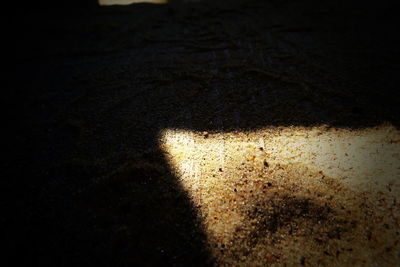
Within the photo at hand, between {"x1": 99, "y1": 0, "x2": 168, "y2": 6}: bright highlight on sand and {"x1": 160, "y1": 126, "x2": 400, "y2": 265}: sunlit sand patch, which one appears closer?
{"x1": 160, "y1": 126, "x2": 400, "y2": 265}: sunlit sand patch

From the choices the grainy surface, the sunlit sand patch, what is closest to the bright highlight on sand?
the grainy surface

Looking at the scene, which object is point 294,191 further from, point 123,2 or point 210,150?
point 123,2

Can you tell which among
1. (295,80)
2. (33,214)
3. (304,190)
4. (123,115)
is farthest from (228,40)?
(33,214)

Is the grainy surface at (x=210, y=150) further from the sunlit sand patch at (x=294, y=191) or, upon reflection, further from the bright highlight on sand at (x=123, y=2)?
the bright highlight on sand at (x=123, y=2)

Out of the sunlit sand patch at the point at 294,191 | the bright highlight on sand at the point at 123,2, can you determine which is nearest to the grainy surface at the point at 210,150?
the sunlit sand patch at the point at 294,191

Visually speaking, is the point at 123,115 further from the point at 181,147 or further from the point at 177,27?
the point at 177,27

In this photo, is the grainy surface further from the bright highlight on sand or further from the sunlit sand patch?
the bright highlight on sand

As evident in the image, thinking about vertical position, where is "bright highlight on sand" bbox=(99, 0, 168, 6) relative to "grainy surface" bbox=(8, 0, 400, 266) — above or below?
above
